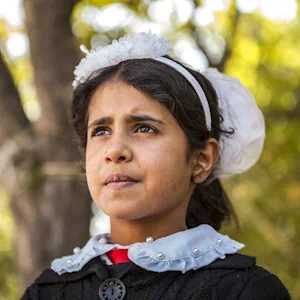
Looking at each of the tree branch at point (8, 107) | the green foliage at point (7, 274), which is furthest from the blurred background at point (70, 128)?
the green foliage at point (7, 274)

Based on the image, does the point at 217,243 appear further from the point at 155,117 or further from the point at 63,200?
the point at 63,200

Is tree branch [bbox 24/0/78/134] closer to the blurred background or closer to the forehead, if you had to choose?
the blurred background

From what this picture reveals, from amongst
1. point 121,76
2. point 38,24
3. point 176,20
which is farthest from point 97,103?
point 176,20

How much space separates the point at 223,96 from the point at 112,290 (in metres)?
0.81

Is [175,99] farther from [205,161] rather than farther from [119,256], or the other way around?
[119,256]

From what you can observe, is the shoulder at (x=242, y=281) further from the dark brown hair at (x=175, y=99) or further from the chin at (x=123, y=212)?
the dark brown hair at (x=175, y=99)

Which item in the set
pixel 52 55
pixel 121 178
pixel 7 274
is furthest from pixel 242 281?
pixel 7 274

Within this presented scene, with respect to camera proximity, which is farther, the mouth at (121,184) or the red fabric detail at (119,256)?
the red fabric detail at (119,256)

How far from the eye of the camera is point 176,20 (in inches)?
173

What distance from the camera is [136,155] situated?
2029 mm

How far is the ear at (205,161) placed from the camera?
224 cm

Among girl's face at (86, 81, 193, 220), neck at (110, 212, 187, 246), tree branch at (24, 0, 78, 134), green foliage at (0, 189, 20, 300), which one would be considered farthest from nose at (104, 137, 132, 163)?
green foliage at (0, 189, 20, 300)

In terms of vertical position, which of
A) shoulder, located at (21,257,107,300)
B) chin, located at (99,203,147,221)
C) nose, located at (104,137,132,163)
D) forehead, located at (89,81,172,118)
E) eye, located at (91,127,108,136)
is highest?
forehead, located at (89,81,172,118)

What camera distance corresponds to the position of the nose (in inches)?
79.4
